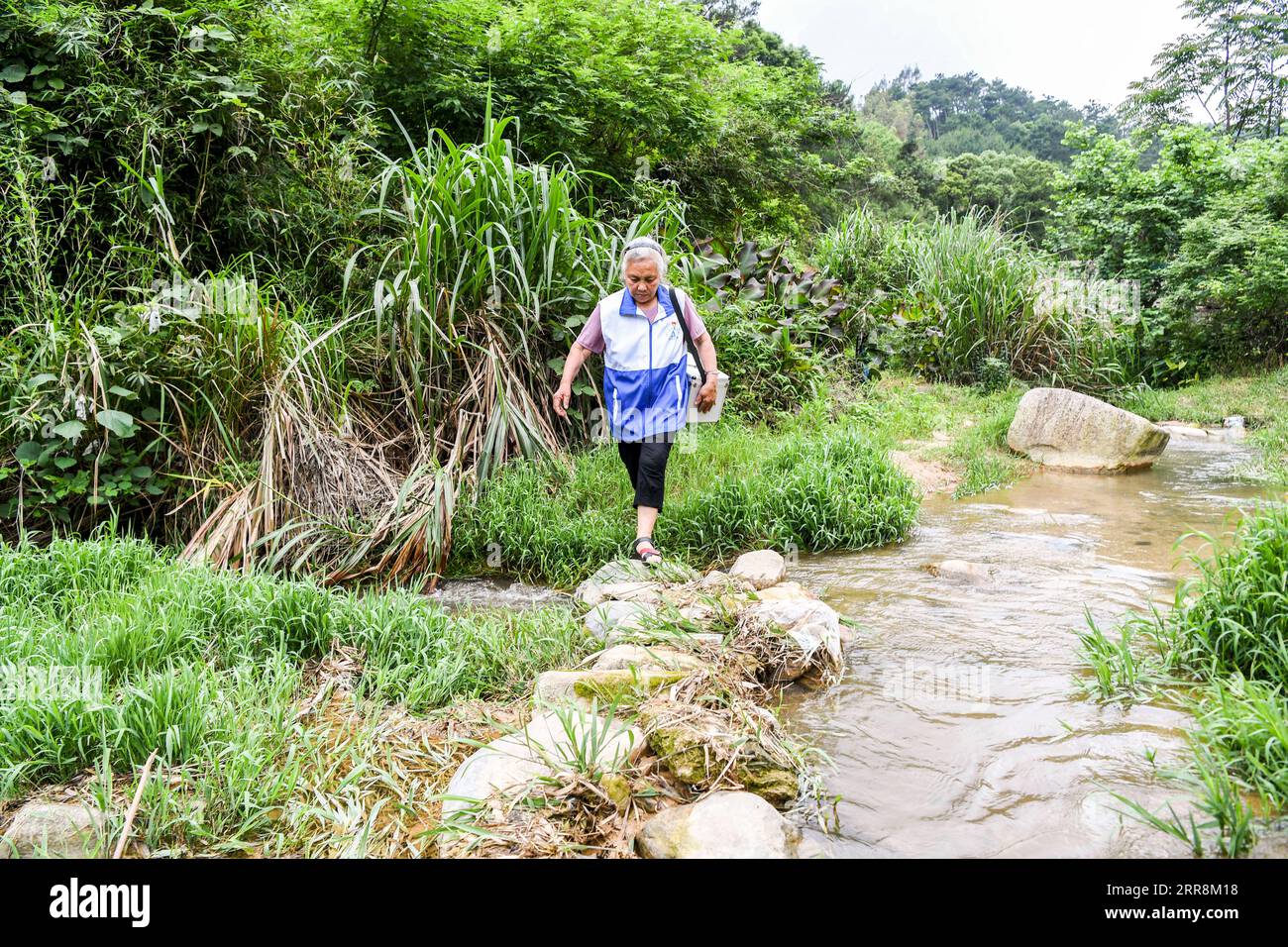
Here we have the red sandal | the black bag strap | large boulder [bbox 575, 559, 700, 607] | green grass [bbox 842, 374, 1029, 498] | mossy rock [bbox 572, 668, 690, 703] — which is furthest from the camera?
green grass [bbox 842, 374, 1029, 498]

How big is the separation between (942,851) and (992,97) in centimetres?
7458

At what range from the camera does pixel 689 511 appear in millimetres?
4812

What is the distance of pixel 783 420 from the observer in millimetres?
6953

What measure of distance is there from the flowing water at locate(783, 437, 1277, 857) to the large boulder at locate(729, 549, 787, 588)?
23 centimetres

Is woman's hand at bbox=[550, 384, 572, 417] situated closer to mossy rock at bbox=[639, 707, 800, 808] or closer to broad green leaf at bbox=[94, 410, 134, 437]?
broad green leaf at bbox=[94, 410, 134, 437]

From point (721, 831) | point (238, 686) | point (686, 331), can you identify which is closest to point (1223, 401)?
point (686, 331)

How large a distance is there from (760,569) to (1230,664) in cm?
192

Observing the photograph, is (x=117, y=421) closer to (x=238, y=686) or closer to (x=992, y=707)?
(x=238, y=686)

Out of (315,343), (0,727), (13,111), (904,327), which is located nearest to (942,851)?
→ (0,727)

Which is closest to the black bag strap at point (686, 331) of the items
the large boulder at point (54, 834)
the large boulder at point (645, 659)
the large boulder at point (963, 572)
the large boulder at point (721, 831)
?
the large boulder at point (963, 572)

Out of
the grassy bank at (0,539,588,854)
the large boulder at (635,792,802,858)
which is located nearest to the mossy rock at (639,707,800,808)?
the large boulder at (635,792,802,858)

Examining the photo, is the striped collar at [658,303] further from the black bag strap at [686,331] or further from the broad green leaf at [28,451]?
the broad green leaf at [28,451]

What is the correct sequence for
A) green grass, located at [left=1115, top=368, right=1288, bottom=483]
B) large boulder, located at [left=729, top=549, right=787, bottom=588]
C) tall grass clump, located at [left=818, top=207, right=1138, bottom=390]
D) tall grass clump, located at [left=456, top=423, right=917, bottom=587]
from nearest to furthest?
large boulder, located at [left=729, top=549, right=787, bottom=588] → tall grass clump, located at [left=456, top=423, right=917, bottom=587] → green grass, located at [left=1115, top=368, right=1288, bottom=483] → tall grass clump, located at [left=818, top=207, right=1138, bottom=390]

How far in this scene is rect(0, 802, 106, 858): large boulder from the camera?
1887 mm
